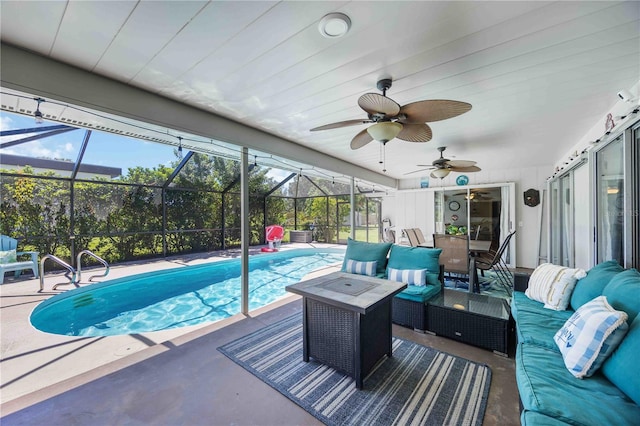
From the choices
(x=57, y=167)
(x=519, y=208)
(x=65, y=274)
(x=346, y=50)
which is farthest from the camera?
(x=519, y=208)

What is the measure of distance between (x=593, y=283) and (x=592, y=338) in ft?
2.96

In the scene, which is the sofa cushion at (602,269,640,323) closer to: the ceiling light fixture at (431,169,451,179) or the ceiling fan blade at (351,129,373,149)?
the ceiling fan blade at (351,129,373,149)

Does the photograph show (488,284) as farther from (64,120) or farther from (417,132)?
(64,120)

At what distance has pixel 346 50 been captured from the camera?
1875 mm

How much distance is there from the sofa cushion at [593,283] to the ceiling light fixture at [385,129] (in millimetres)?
2033

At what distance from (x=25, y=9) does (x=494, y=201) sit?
878 cm

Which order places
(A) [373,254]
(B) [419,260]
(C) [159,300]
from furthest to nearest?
(C) [159,300] < (A) [373,254] < (B) [419,260]

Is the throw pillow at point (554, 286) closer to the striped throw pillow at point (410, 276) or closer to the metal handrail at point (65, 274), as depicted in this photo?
the striped throw pillow at point (410, 276)

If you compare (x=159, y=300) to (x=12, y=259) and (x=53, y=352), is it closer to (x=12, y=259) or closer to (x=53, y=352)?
(x=53, y=352)

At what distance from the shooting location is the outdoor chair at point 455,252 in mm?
4135

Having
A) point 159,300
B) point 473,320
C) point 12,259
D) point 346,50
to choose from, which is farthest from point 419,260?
point 12,259

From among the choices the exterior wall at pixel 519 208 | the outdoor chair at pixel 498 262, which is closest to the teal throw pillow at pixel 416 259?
the outdoor chair at pixel 498 262


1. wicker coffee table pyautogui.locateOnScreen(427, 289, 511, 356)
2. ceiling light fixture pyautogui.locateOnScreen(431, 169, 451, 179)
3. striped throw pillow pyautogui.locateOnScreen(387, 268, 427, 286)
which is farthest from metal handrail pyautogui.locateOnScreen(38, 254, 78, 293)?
ceiling light fixture pyautogui.locateOnScreen(431, 169, 451, 179)

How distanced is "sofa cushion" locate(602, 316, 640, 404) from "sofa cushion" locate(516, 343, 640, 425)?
0.16 feet
